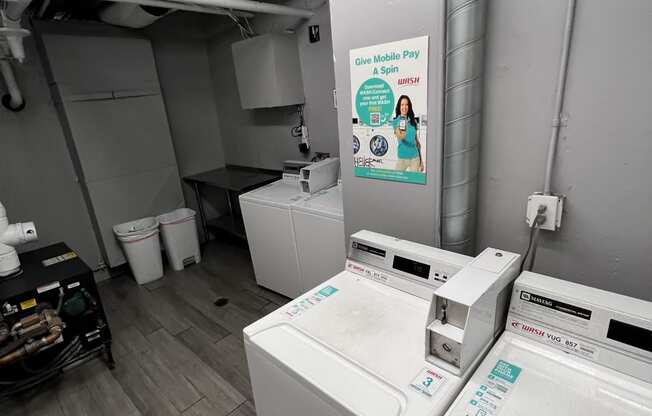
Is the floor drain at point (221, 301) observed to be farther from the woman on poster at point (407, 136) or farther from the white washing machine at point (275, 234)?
the woman on poster at point (407, 136)

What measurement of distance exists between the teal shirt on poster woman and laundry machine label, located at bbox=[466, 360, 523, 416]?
84 cm

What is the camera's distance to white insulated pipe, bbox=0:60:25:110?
2.62 metres

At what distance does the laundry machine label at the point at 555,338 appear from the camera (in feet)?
3.05

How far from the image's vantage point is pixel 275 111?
339 cm

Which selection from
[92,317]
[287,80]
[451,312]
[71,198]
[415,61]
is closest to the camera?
[451,312]

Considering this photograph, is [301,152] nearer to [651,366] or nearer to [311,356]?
[311,356]

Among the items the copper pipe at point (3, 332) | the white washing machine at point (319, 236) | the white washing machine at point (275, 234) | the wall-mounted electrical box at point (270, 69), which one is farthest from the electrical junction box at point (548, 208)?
the copper pipe at point (3, 332)

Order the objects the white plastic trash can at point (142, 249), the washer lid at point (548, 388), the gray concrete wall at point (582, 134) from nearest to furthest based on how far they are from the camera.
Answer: the washer lid at point (548, 388), the gray concrete wall at point (582, 134), the white plastic trash can at point (142, 249)

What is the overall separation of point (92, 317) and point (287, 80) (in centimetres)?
224

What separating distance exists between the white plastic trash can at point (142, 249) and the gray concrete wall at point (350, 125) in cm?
226

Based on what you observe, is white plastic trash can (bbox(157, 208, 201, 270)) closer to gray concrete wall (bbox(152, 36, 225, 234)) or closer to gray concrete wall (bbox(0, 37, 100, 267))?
gray concrete wall (bbox(152, 36, 225, 234))

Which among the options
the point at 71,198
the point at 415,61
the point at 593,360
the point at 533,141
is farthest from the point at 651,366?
the point at 71,198

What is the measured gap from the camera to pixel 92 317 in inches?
86.0

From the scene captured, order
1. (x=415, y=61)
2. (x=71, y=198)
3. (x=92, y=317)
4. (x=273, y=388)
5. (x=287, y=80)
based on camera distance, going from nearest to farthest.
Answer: (x=273, y=388)
(x=415, y=61)
(x=92, y=317)
(x=287, y=80)
(x=71, y=198)
